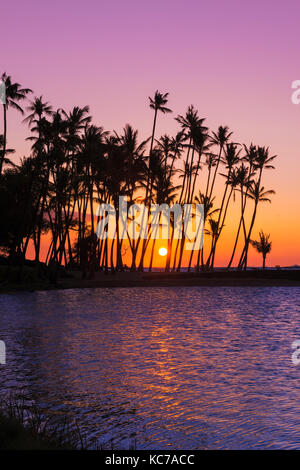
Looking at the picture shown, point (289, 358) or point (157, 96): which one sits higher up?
point (157, 96)

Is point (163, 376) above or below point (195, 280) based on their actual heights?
below

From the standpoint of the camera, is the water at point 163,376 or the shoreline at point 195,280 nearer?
the water at point 163,376

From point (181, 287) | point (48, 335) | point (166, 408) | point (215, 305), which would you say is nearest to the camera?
point (166, 408)

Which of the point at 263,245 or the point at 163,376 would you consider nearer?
the point at 163,376

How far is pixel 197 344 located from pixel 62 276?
45.9 m

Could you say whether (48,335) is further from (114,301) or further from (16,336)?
(114,301)

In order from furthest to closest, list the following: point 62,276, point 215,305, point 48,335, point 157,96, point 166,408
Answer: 1. point 157,96
2. point 62,276
3. point 215,305
4. point 48,335
5. point 166,408

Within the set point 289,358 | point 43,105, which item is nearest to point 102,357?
point 289,358

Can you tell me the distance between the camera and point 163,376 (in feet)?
45.8

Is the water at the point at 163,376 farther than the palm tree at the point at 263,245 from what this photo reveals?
No

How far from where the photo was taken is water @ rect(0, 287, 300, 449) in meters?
9.23

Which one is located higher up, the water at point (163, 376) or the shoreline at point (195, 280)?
the shoreline at point (195, 280)

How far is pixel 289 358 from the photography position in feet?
55.0

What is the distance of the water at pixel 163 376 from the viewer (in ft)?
30.3
